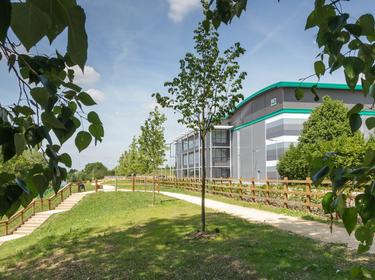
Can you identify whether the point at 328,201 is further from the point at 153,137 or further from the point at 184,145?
the point at 184,145

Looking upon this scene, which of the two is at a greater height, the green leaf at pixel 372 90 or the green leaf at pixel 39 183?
the green leaf at pixel 372 90

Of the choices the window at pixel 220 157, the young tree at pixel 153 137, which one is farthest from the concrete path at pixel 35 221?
the window at pixel 220 157

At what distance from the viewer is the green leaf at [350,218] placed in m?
1.03

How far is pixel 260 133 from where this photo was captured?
139 ft

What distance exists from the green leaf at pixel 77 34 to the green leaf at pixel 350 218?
778 mm

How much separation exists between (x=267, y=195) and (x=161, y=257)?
10559 millimetres

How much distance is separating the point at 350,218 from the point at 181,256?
696 cm

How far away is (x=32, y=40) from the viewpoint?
0.54m

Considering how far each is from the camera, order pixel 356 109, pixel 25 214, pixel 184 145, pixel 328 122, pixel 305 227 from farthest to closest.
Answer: pixel 184 145 < pixel 328 122 < pixel 25 214 < pixel 305 227 < pixel 356 109

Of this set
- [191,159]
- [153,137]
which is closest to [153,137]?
[153,137]

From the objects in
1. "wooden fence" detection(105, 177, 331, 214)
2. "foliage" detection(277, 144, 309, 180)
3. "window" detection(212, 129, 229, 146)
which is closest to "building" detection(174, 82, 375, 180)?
"window" detection(212, 129, 229, 146)

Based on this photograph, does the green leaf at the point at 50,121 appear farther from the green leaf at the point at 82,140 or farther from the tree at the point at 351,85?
the tree at the point at 351,85

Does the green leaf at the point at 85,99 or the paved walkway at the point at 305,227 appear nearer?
the green leaf at the point at 85,99

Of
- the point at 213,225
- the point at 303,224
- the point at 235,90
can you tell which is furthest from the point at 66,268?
the point at 303,224
